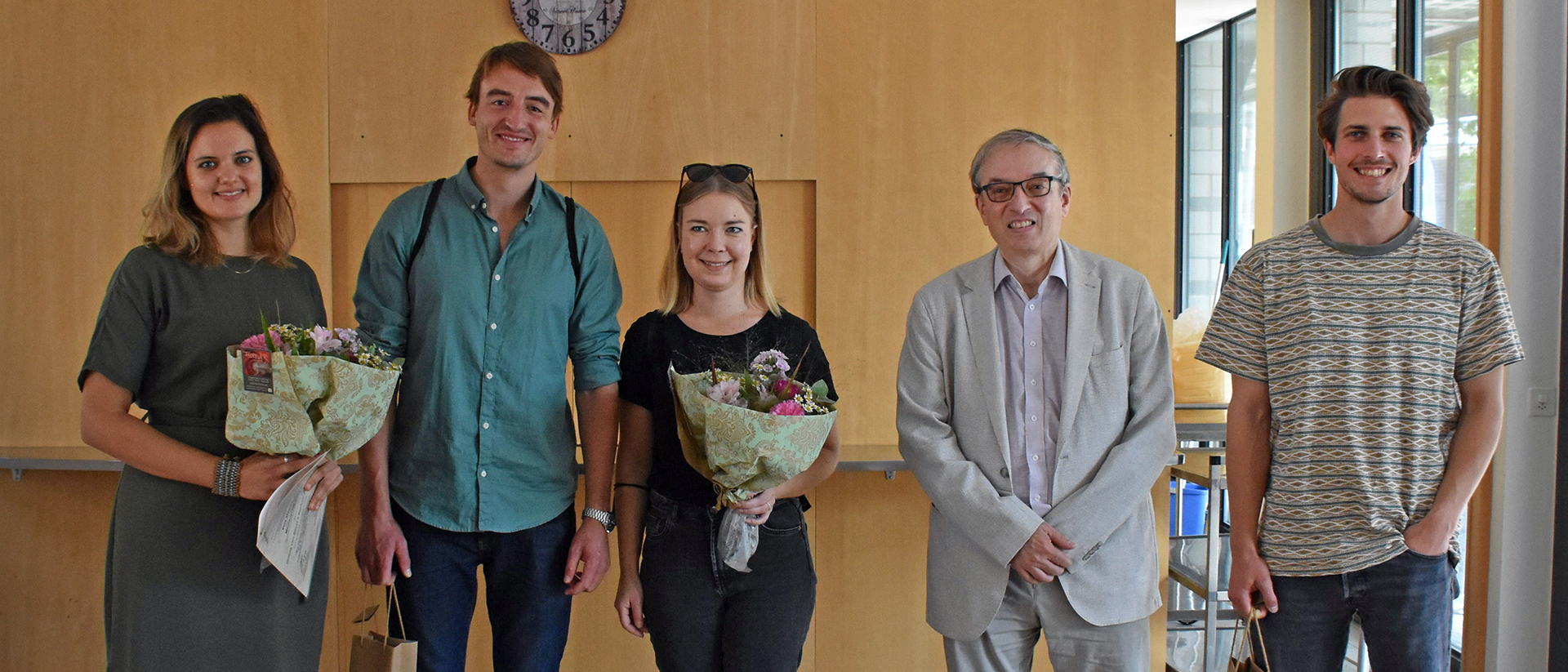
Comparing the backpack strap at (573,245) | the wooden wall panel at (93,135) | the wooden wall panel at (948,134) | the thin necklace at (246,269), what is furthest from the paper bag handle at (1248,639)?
the wooden wall panel at (93,135)

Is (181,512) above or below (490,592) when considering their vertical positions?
above

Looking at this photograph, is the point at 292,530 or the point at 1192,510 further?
the point at 1192,510

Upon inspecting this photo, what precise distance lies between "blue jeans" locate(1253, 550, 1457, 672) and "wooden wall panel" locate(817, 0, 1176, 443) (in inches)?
55.9

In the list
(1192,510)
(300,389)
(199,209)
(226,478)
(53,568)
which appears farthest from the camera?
(1192,510)

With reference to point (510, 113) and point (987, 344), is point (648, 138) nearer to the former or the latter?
point (510, 113)

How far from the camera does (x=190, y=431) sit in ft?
6.21

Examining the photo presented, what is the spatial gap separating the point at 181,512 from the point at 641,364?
95cm

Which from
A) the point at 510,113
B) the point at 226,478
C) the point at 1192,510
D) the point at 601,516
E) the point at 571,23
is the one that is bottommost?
the point at 1192,510

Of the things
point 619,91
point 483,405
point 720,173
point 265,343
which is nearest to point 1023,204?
point 720,173

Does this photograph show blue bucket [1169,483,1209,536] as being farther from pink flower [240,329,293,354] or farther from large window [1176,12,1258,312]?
pink flower [240,329,293,354]

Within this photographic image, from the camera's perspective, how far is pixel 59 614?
133 inches

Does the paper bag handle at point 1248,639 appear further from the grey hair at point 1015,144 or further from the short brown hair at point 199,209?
the short brown hair at point 199,209

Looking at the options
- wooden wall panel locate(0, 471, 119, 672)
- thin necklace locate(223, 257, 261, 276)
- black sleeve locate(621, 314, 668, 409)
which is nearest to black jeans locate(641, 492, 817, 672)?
black sleeve locate(621, 314, 668, 409)

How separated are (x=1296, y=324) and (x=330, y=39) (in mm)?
3082
